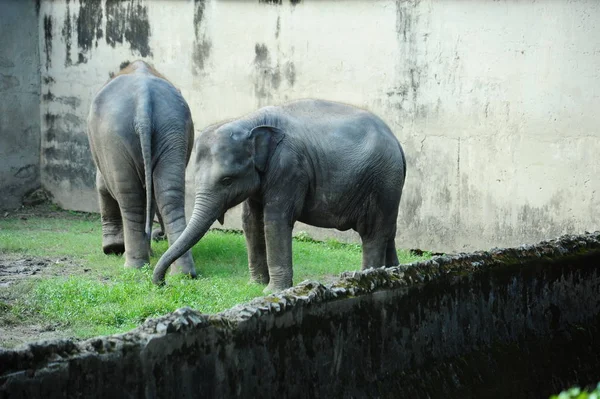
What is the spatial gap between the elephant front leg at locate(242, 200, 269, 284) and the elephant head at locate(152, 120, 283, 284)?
18.3 inches

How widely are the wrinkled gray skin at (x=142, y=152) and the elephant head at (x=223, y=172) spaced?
90 cm

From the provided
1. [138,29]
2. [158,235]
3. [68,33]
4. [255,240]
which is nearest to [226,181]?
[255,240]

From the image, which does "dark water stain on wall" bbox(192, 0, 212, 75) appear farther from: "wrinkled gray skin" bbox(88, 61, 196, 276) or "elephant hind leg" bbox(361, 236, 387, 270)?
"elephant hind leg" bbox(361, 236, 387, 270)

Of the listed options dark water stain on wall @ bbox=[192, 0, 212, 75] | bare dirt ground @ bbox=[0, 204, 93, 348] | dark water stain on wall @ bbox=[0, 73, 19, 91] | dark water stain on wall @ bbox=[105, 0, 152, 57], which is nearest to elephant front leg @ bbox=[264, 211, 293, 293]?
bare dirt ground @ bbox=[0, 204, 93, 348]

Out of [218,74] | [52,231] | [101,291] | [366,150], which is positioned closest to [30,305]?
[101,291]

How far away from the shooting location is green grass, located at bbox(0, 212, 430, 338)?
277 inches

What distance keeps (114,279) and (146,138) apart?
1.27m

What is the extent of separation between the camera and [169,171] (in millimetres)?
8930

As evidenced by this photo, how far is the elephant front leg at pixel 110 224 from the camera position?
1003cm

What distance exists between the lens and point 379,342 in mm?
4383

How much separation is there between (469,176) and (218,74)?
363 centimetres

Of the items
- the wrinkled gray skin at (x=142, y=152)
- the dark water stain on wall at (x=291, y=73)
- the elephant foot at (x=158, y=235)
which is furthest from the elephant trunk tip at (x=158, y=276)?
the dark water stain on wall at (x=291, y=73)

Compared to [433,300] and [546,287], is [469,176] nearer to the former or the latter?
[546,287]

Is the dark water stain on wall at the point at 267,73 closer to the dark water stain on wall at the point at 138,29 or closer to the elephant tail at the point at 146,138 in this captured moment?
the dark water stain on wall at the point at 138,29
